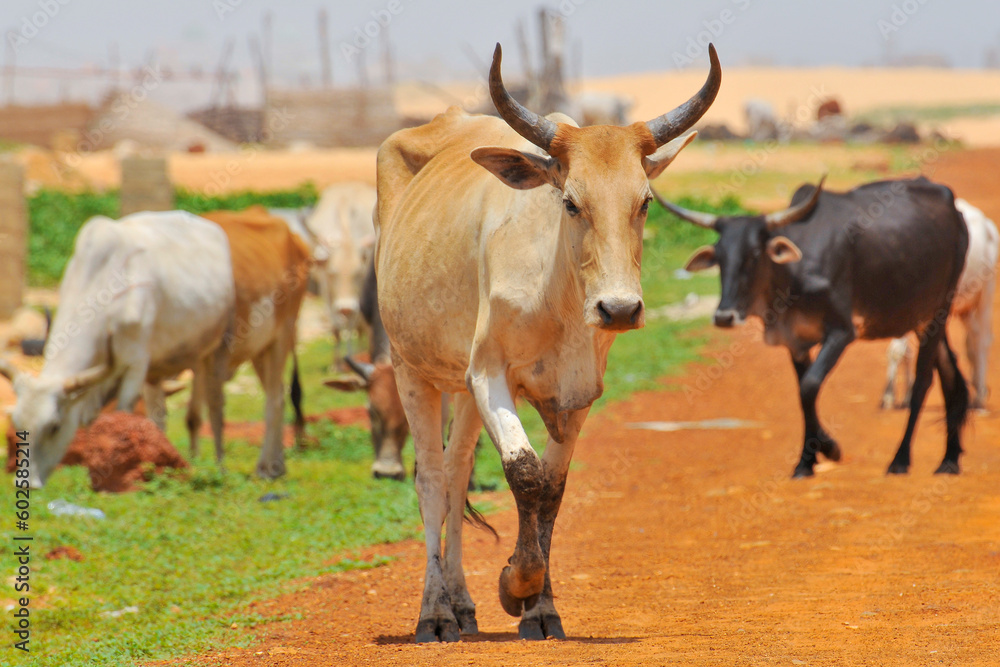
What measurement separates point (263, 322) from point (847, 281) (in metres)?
4.69

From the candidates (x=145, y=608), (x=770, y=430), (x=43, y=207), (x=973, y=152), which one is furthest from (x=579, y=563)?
(x=973, y=152)

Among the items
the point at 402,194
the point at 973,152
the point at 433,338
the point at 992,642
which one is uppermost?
the point at 402,194

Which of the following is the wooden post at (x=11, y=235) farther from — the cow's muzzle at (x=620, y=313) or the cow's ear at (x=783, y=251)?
the cow's muzzle at (x=620, y=313)

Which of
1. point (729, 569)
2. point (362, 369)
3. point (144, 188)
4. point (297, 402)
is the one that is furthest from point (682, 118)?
point (144, 188)

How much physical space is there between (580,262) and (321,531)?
3.64m

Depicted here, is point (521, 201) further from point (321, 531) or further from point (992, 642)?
→ point (321, 531)

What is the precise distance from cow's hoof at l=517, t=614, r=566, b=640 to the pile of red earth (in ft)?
14.5

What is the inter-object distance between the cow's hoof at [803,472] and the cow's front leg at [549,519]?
157 inches

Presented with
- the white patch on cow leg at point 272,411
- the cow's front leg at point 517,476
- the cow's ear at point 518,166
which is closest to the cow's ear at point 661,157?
the cow's ear at point 518,166

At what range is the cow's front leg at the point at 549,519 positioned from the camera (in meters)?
4.60

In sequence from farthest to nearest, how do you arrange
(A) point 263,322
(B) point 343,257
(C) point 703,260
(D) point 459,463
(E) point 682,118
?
(B) point 343,257, (A) point 263,322, (C) point 703,260, (D) point 459,463, (E) point 682,118

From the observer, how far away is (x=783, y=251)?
8.38 metres

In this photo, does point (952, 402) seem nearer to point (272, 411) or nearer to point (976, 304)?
point (976, 304)

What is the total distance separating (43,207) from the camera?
20859 millimetres
